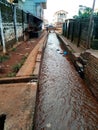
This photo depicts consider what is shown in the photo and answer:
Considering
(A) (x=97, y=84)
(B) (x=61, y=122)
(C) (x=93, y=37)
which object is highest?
(C) (x=93, y=37)

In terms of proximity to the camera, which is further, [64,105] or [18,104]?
[64,105]

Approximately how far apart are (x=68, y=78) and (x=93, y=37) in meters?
3.44

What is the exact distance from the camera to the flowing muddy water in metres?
3.40

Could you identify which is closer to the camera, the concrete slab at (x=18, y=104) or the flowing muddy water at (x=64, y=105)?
the concrete slab at (x=18, y=104)

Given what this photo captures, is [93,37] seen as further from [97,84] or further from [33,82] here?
[33,82]

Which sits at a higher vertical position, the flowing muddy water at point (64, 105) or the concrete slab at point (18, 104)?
the concrete slab at point (18, 104)

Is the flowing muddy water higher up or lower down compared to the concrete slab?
lower down

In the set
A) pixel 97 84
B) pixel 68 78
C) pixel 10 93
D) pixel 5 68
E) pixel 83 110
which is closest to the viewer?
pixel 10 93

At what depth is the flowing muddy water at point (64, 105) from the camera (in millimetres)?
3404

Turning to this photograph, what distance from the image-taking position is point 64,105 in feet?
13.6

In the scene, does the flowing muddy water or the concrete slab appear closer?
the concrete slab

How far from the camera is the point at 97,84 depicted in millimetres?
4375

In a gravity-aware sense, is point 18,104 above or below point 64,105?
above

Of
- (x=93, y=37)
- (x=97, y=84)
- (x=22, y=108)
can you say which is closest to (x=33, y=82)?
(x=22, y=108)
